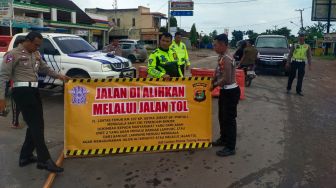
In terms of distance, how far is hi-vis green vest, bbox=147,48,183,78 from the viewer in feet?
20.2

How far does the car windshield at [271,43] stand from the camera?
62.8 feet

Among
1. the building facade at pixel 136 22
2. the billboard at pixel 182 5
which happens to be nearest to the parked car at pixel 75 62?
the billboard at pixel 182 5

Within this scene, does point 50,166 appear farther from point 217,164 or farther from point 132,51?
point 132,51

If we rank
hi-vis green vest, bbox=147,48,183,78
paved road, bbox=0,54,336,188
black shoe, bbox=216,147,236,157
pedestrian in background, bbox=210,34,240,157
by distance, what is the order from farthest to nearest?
hi-vis green vest, bbox=147,48,183,78, black shoe, bbox=216,147,236,157, pedestrian in background, bbox=210,34,240,157, paved road, bbox=0,54,336,188

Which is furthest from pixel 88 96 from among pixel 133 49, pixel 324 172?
pixel 133 49

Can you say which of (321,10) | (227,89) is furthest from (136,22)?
(227,89)

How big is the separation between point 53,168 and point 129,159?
1.12 metres

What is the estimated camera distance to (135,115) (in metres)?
5.55

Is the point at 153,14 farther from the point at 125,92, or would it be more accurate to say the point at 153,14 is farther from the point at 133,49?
the point at 125,92

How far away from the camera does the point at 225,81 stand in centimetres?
554

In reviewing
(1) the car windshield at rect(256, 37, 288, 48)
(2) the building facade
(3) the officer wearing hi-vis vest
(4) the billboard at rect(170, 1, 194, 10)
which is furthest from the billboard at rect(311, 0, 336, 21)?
(3) the officer wearing hi-vis vest

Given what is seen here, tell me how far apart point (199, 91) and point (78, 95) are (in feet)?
6.08

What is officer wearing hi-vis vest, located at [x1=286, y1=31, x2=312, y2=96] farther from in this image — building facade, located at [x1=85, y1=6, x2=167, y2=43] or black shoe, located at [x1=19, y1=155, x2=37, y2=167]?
building facade, located at [x1=85, y1=6, x2=167, y2=43]

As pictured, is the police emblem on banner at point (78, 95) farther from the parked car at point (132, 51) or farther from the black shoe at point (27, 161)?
the parked car at point (132, 51)
